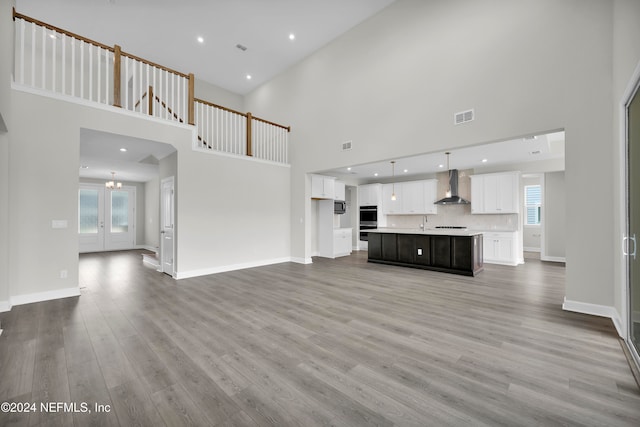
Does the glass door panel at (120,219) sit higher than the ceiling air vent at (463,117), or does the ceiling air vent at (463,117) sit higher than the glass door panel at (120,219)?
the ceiling air vent at (463,117)

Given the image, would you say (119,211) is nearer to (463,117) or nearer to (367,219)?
(367,219)

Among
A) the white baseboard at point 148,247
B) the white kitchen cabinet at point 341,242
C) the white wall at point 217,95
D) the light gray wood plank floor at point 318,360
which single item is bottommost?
the white baseboard at point 148,247

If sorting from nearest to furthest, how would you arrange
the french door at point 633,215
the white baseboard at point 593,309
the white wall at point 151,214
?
the french door at point 633,215
the white baseboard at point 593,309
the white wall at point 151,214

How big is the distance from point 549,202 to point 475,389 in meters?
8.75

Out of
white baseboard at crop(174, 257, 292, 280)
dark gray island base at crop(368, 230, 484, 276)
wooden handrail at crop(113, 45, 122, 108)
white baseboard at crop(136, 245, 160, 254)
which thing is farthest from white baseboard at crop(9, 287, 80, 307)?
white baseboard at crop(136, 245, 160, 254)

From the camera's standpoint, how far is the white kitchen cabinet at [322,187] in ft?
25.3

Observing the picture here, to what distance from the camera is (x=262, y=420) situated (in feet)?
5.42

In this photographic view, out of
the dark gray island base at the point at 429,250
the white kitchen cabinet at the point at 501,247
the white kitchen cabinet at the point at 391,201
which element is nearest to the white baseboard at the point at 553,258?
the white kitchen cabinet at the point at 501,247

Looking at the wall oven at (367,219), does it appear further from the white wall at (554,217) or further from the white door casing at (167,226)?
the white door casing at (167,226)

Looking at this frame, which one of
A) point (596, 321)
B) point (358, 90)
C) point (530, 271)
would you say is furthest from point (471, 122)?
point (530, 271)

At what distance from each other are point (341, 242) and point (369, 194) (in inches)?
95.0

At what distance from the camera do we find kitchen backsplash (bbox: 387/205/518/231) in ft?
25.0

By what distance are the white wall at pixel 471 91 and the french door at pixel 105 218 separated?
298 inches

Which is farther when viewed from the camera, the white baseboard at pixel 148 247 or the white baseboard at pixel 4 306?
the white baseboard at pixel 148 247
